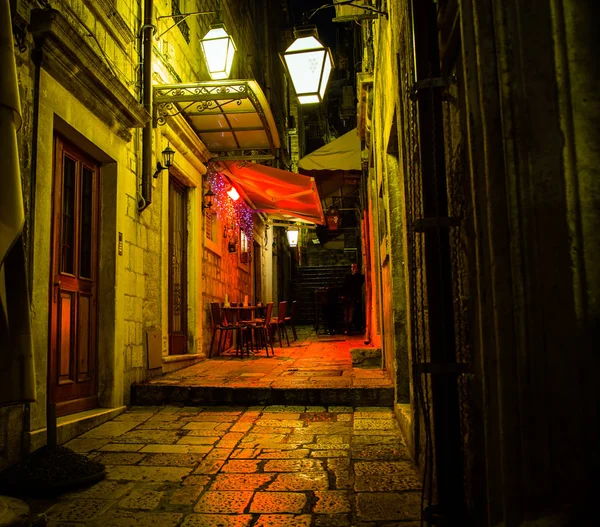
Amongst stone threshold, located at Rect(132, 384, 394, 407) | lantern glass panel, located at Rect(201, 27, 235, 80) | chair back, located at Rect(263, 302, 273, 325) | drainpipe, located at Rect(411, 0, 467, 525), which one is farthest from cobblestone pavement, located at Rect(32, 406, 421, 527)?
lantern glass panel, located at Rect(201, 27, 235, 80)

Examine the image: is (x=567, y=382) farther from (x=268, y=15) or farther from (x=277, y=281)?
(x=268, y=15)

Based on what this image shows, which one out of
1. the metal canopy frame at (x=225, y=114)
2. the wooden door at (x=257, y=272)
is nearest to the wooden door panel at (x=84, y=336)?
the metal canopy frame at (x=225, y=114)

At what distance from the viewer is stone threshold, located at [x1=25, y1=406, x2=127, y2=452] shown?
391 cm

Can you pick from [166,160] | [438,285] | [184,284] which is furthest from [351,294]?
[438,285]

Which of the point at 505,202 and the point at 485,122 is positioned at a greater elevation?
the point at 485,122

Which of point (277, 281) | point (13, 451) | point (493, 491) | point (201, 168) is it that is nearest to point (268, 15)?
point (277, 281)

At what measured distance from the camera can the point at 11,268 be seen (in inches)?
86.0

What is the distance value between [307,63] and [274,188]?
19.7 ft

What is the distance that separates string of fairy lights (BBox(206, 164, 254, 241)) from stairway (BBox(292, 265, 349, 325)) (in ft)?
21.5

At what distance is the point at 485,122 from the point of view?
173 cm

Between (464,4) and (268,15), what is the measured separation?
17.7 metres

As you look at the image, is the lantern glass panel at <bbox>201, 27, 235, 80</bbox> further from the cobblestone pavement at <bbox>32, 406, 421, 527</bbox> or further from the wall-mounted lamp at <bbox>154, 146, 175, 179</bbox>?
the cobblestone pavement at <bbox>32, 406, 421, 527</bbox>

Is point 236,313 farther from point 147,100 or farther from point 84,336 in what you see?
point 84,336

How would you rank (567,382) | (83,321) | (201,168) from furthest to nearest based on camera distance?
(201,168) → (83,321) → (567,382)
